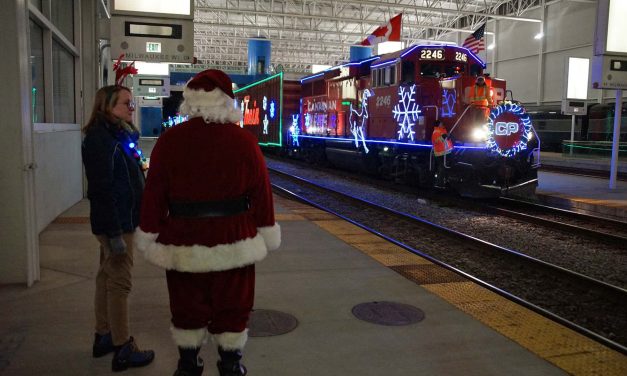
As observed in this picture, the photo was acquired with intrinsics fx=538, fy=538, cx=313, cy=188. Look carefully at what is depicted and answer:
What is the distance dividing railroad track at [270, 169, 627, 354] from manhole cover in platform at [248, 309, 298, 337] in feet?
7.27

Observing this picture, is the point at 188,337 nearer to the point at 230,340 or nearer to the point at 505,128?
the point at 230,340

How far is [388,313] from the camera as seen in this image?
4.46 meters

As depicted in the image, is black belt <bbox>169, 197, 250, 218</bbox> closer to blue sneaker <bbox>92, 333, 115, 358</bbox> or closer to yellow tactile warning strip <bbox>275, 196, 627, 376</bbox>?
blue sneaker <bbox>92, 333, 115, 358</bbox>

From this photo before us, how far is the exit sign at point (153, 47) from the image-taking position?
7570 millimetres

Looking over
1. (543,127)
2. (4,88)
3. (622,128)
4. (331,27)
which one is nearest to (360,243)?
(4,88)

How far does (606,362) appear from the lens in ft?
11.8

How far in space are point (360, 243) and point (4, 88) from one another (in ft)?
14.9

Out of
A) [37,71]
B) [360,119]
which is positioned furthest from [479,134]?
[37,71]

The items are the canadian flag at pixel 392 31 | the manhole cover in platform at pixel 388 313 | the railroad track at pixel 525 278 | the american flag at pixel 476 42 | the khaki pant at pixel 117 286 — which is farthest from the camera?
the canadian flag at pixel 392 31

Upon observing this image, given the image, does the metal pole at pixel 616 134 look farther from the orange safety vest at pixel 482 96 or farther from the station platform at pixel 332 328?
the station platform at pixel 332 328

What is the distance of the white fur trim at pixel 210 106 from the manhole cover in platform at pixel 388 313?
2212mm

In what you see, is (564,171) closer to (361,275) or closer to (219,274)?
(361,275)

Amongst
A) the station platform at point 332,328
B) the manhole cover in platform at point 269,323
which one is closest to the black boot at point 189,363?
the station platform at point 332,328

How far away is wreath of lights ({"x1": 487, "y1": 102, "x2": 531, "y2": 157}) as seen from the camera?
11164 millimetres
